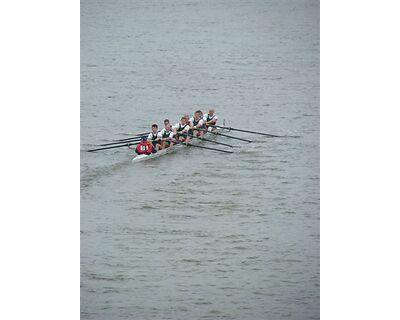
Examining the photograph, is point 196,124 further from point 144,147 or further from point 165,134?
point 144,147

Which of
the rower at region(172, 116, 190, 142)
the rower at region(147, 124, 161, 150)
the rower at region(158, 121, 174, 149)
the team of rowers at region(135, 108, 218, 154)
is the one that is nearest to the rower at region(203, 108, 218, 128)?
the team of rowers at region(135, 108, 218, 154)

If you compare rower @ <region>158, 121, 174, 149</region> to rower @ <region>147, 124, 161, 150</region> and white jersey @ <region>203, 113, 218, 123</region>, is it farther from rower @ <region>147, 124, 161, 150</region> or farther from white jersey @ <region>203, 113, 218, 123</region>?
white jersey @ <region>203, 113, 218, 123</region>

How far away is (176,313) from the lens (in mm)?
10891

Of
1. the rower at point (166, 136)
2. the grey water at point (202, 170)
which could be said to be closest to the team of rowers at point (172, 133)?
the rower at point (166, 136)

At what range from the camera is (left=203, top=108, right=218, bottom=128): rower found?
12.1 m

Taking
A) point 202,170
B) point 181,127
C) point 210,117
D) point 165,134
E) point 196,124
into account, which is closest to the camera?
point 202,170

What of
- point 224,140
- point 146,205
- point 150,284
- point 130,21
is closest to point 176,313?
point 150,284

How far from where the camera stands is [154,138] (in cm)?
1260

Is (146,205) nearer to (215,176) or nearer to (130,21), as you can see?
(215,176)

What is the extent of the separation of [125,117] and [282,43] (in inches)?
86.9

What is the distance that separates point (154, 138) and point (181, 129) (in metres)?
0.37

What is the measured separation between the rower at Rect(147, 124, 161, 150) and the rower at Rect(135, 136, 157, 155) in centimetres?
5

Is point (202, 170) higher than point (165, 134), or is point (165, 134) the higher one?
point (165, 134)

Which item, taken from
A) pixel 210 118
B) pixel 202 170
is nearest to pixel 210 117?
pixel 210 118
